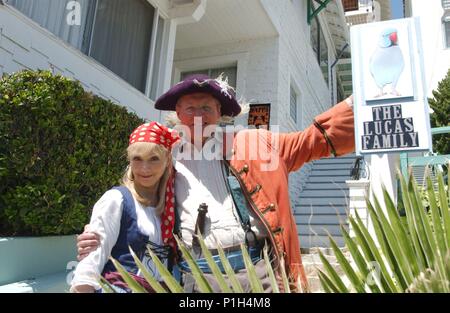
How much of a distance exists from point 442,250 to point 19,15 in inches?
155

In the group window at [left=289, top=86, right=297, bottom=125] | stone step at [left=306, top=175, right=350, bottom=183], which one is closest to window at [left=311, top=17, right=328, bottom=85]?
window at [left=289, top=86, right=297, bottom=125]

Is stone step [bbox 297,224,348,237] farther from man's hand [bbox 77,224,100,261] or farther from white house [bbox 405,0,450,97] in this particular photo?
white house [bbox 405,0,450,97]

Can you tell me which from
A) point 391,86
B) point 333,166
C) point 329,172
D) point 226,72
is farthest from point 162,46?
point 333,166

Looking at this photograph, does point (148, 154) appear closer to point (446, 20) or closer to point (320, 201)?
point (320, 201)

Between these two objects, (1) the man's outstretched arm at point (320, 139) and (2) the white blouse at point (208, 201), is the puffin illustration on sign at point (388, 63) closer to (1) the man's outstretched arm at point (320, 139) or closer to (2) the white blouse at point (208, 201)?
(1) the man's outstretched arm at point (320, 139)

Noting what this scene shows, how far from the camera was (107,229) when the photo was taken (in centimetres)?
159

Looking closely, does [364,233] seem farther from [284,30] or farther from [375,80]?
[284,30]

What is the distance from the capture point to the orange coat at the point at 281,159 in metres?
1.75

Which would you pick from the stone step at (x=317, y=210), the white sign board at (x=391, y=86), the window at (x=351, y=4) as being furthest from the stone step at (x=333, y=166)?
the window at (x=351, y=4)

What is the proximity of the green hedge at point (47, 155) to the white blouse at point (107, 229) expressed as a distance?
150 centimetres

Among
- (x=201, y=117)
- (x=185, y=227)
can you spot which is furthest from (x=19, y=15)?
(x=185, y=227)

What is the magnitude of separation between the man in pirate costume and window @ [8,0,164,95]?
2773 mm

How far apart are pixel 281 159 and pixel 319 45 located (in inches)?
547
